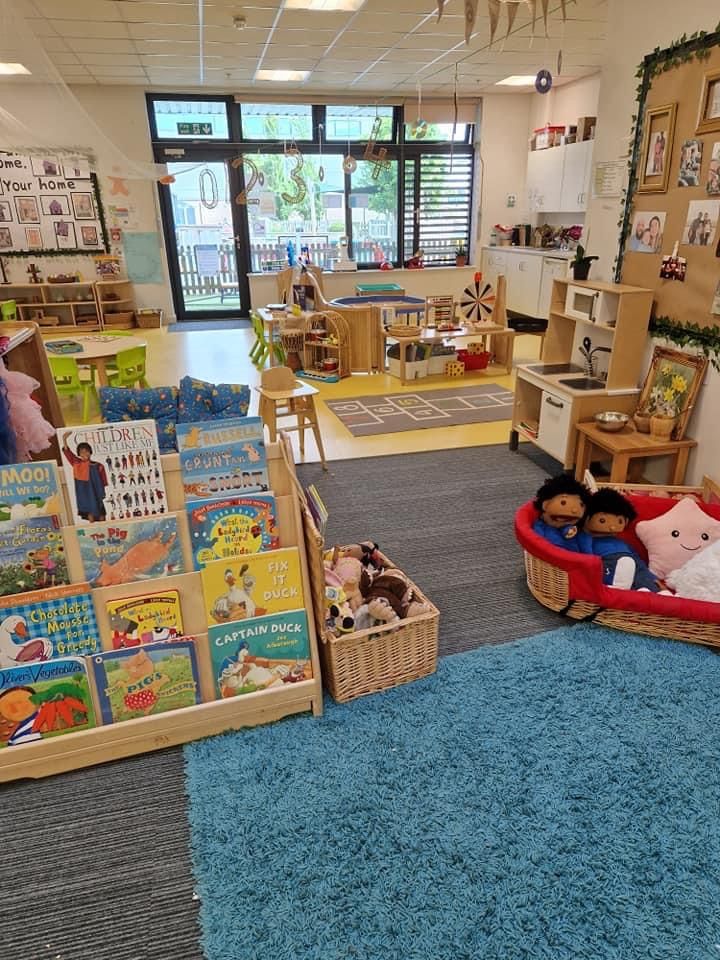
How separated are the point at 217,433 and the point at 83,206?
869cm

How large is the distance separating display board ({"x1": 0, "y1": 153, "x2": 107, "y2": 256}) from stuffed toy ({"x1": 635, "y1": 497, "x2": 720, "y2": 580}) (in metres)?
8.91

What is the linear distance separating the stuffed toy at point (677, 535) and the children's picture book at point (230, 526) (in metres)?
1.75

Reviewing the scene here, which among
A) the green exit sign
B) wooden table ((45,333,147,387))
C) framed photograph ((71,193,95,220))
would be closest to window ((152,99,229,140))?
the green exit sign

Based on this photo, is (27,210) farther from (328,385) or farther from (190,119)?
(328,385)

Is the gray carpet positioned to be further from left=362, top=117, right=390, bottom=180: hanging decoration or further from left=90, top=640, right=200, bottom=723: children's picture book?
left=362, top=117, right=390, bottom=180: hanging decoration

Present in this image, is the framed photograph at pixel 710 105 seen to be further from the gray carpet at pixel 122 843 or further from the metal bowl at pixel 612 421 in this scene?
the gray carpet at pixel 122 843

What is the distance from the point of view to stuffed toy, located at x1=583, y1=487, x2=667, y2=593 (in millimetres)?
2658

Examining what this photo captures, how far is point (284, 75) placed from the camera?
789 centimetres

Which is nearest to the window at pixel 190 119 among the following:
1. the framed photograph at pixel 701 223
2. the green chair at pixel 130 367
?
the green chair at pixel 130 367

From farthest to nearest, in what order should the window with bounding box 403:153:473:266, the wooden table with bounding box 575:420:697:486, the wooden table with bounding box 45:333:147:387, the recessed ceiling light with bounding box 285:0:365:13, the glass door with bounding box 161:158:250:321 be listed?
the window with bounding box 403:153:473:266 → the glass door with bounding box 161:158:250:321 → the recessed ceiling light with bounding box 285:0:365:13 → the wooden table with bounding box 45:333:147:387 → the wooden table with bounding box 575:420:697:486

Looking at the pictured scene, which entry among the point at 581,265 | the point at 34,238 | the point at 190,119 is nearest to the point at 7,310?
the point at 34,238

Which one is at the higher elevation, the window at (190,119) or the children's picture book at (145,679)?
the window at (190,119)

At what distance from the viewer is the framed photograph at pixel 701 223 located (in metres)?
3.12

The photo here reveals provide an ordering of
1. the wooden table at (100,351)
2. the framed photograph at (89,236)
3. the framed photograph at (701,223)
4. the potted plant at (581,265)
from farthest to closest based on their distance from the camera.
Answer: the framed photograph at (89,236)
the wooden table at (100,351)
the potted plant at (581,265)
the framed photograph at (701,223)
